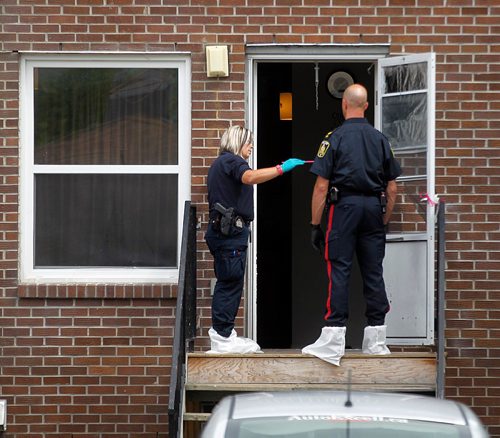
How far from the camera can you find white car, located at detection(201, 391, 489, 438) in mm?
4914

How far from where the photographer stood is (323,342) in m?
8.55

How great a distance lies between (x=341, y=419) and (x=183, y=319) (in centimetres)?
357

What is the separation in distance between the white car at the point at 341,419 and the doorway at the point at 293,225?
22.3 ft

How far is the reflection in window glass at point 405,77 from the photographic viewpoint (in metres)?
9.05

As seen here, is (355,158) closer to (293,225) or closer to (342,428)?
(342,428)

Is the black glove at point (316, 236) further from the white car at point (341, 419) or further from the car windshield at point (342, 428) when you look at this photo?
the car windshield at point (342, 428)

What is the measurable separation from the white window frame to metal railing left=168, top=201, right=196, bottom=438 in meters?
0.54

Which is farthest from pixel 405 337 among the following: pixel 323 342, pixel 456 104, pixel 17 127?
pixel 17 127

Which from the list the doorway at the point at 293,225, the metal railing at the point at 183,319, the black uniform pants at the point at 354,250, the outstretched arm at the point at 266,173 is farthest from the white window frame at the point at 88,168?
the doorway at the point at 293,225

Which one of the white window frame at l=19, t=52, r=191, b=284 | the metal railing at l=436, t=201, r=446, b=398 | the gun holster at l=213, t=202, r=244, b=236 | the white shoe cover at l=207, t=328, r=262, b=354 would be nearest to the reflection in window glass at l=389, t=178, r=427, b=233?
the metal railing at l=436, t=201, r=446, b=398

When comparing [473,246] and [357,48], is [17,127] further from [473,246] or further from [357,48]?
[473,246]

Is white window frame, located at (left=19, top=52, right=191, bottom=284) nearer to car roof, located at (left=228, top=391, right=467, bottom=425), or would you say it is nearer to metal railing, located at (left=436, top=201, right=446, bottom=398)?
metal railing, located at (left=436, top=201, right=446, bottom=398)

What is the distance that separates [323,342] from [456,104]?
2.21 metres

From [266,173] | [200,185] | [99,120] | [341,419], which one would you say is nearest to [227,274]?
[266,173]
